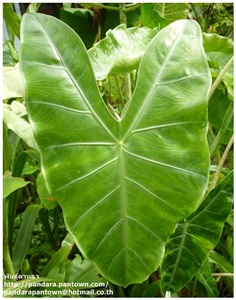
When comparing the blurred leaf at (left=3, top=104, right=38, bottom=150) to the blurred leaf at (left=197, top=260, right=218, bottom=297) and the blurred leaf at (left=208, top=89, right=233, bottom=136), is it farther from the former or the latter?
the blurred leaf at (left=208, top=89, right=233, bottom=136)

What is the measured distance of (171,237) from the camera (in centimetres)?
84

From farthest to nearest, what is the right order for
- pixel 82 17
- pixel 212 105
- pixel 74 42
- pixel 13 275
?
pixel 82 17 → pixel 212 105 → pixel 13 275 → pixel 74 42

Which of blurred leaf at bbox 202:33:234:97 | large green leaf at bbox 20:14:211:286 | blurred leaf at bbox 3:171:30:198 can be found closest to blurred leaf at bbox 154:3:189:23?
blurred leaf at bbox 202:33:234:97

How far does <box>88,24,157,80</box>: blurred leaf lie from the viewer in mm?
740

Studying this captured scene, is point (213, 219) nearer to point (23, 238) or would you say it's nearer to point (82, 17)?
point (23, 238)

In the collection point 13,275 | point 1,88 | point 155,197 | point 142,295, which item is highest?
point 1,88

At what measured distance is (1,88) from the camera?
810 millimetres

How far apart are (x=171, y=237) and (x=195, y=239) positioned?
0.05 meters

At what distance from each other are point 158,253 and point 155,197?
11 centimetres

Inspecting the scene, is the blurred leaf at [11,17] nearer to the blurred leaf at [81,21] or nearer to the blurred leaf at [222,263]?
the blurred leaf at [81,21]

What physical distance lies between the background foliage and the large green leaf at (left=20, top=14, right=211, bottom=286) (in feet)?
0.31

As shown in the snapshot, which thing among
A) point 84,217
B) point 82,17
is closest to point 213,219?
point 84,217

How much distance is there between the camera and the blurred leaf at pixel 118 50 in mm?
740

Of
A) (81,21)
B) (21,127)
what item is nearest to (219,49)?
(81,21)
